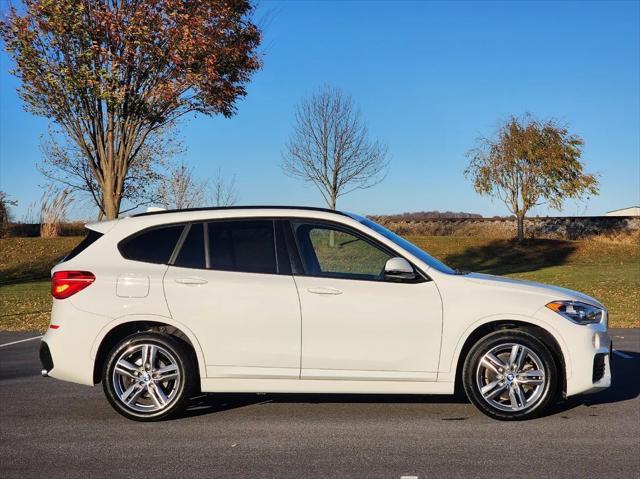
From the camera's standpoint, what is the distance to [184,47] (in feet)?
49.5

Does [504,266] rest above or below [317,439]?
above

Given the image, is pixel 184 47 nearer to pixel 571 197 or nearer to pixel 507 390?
pixel 507 390

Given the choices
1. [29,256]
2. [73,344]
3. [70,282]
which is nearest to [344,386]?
[73,344]

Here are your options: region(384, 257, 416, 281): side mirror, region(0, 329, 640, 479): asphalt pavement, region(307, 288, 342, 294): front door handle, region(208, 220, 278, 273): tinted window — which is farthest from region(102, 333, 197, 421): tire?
region(384, 257, 416, 281): side mirror

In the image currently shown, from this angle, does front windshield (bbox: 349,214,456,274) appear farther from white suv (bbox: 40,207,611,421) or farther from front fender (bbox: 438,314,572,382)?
front fender (bbox: 438,314,572,382)

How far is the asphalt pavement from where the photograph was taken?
14.6 ft

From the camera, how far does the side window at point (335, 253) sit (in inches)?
225

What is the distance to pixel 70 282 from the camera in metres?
5.73

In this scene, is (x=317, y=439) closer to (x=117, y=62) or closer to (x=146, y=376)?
(x=146, y=376)

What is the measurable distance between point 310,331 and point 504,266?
30.4 metres

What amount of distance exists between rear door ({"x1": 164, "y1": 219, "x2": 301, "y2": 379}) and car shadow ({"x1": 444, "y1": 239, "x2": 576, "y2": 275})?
2700cm

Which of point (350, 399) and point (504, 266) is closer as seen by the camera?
point (350, 399)

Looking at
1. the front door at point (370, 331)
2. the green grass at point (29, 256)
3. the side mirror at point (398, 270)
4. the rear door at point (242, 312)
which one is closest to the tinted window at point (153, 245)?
the rear door at point (242, 312)

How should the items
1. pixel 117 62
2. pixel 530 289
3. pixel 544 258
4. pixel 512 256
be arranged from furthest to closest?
pixel 512 256, pixel 544 258, pixel 117 62, pixel 530 289
